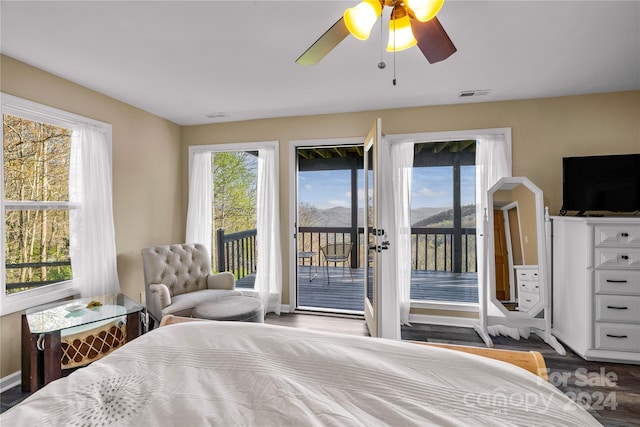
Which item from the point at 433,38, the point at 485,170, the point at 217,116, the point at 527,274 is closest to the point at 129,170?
the point at 217,116

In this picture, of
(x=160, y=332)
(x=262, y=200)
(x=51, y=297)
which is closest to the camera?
(x=160, y=332)

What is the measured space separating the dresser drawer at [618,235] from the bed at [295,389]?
88.6 inches

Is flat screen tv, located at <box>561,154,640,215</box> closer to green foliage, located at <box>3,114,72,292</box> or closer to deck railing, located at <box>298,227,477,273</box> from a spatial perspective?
deck railing, located at <box>298,227,477,273</box>

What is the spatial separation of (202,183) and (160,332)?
120 inches

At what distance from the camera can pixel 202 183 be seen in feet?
13.4

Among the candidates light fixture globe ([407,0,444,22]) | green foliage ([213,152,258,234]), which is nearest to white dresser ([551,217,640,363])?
light fixture globe ([407,0,444,22])

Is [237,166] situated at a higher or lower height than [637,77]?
lower

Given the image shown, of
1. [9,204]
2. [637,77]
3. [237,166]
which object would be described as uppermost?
[637,77]

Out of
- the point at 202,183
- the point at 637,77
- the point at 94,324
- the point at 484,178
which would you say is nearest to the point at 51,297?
the point at 94,324

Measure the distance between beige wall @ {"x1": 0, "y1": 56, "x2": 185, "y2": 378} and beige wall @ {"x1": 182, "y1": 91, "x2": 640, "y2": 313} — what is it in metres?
1.86

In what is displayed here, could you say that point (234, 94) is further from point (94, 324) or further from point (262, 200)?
point (94, 324)

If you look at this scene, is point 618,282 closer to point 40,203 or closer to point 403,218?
point 403,218

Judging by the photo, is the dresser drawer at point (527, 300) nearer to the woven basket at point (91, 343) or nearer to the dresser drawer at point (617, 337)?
the dresser drawer at point (617, 337)

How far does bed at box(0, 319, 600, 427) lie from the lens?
32.4 inches
